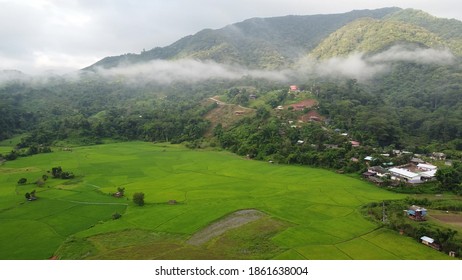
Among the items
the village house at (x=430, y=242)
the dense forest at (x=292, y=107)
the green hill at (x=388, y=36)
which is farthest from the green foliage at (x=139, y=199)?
the green hill at (x=388, y=36)

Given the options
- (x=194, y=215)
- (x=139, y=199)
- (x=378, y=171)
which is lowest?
(x=378, y=171)

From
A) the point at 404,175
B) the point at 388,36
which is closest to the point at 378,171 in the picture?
the point at 404,175

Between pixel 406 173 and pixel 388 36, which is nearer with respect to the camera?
pixel 406 173

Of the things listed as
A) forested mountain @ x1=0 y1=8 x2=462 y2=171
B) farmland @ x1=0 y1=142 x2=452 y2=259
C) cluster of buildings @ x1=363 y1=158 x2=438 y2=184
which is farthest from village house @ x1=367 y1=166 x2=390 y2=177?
farmland @ x1=0 y1=142 x2=452 y2=259

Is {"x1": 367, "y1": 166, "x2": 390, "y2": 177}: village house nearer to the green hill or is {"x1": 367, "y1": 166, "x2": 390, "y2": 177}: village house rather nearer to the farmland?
the farmland

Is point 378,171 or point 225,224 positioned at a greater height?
point 225,224

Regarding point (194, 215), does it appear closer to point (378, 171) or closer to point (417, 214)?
point (417, 214)

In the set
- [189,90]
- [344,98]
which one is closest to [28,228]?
[344,98]
